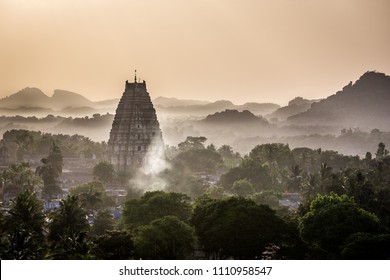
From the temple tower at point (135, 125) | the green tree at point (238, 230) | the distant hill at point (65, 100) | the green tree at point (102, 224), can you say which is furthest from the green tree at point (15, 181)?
the green tree at point (238, 230)

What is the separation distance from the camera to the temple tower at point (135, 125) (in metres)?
137

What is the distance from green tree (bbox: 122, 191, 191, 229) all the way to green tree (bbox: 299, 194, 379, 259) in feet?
45.2

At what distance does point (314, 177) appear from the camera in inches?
4021

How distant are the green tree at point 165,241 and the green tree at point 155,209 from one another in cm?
1129

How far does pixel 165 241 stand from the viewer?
53.0 meters

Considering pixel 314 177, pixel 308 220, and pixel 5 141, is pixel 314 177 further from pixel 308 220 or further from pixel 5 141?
pixel 5 141

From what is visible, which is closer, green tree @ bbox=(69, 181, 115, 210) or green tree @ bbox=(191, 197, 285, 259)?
green tree @ bbox=(191, 197, 285, 259)

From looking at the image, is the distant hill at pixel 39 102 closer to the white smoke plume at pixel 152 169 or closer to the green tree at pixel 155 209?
the white smoke plume at pixel 152 169

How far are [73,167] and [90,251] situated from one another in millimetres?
115607

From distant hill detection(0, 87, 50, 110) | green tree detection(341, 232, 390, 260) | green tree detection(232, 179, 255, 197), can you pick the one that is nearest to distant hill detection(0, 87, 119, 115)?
distant hill detection(0, 87, 50, 110)

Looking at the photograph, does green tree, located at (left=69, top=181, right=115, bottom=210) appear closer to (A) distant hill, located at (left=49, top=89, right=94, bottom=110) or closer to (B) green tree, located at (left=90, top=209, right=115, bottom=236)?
(B) green tree, located at (left=90, top=209, right=115, bottom=236)

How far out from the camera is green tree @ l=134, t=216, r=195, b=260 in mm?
51812

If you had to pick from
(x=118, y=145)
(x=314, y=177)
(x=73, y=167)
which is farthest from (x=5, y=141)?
(x=314, y=177)

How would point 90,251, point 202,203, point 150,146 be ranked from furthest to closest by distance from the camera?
1. point 150,146
2. point 202,203
3. point 90,251
